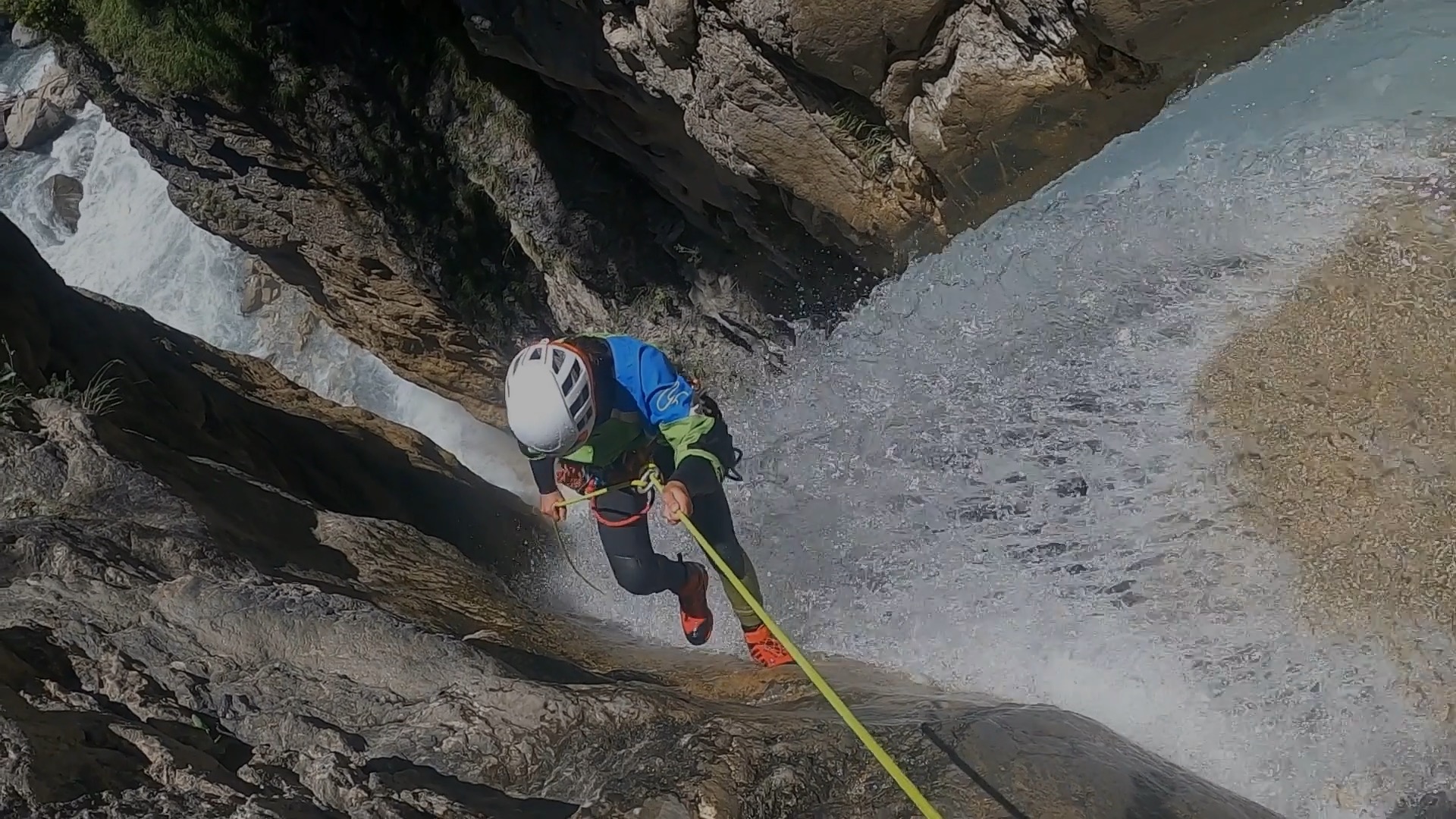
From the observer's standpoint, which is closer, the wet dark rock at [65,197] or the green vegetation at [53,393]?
the green vegetation at [53,393]

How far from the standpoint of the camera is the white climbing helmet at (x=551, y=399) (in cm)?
388

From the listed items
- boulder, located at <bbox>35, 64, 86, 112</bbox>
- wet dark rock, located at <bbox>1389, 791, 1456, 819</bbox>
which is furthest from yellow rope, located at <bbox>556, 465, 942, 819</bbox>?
boulder, located at <bbox>35, 64, 86, 112</bbox>

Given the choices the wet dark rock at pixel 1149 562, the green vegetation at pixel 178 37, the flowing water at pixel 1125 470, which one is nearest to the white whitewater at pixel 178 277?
the green vegetation at pixel 178 37

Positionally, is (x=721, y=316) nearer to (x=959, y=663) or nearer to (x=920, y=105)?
(x=920, y=105)

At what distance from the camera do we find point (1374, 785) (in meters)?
3.32

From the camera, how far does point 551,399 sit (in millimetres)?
3875

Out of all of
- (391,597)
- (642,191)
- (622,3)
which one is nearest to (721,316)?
(642,191)

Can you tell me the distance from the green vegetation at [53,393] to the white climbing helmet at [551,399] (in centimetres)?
237

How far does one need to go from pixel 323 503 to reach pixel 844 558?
3.31 m

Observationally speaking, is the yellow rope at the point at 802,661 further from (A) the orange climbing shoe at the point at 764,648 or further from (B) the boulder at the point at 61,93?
(B) the boulder at the point at 61,93

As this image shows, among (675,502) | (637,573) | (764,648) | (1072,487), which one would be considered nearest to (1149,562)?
(1072,487)

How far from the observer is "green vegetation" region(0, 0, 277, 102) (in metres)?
7.96

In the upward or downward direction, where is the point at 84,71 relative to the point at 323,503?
upward

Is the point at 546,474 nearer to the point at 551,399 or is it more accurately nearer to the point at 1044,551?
the point at 551,399
